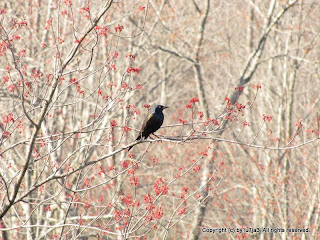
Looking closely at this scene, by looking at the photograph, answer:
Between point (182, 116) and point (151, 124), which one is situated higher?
point (151, 124)

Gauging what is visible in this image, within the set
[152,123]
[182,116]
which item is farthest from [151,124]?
[182,116]

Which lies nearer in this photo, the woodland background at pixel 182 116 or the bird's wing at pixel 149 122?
the bird's wing at pixel 149 122

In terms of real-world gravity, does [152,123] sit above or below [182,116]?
above

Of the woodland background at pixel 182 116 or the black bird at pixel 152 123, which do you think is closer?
the black bird at pixel 152 123

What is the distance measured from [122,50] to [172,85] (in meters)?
8.03

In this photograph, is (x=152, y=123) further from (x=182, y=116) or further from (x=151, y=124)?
(x=182, y=116)

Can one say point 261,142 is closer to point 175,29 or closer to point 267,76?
point 267,76

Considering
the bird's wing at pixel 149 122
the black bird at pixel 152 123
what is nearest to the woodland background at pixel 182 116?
the black bird at pixel 152 123

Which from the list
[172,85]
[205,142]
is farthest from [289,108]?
[172,85]

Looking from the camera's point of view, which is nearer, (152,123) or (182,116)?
(152,123)

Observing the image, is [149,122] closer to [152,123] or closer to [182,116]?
[152,123]

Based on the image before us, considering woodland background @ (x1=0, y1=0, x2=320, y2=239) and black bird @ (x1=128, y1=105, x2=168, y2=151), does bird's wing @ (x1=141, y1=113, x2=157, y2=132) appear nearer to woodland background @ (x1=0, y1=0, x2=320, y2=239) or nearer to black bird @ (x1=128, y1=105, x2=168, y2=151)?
black bird @ (x1=128, y1=105, x2=168, y2=151)

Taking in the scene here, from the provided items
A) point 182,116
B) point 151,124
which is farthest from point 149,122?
point 182,116

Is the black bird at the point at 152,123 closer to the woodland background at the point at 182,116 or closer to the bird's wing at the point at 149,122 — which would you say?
the bird's wing at the point at 149,122
